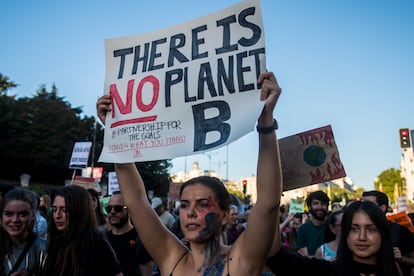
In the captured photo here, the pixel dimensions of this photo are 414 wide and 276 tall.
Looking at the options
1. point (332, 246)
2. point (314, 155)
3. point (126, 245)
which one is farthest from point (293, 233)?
point (314, 155)

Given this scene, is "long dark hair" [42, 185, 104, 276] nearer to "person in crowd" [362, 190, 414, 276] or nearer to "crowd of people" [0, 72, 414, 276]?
"crowd of people" [0, 72, 414, 276]

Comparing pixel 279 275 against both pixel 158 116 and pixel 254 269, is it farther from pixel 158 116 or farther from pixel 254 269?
pixel 158 116

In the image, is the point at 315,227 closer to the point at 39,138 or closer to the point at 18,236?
the point at 18,236

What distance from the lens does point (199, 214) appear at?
2379 millimetres

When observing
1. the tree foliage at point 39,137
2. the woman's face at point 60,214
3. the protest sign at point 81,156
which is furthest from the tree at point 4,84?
the woman's face at point 60,214

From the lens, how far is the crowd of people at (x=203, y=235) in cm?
221

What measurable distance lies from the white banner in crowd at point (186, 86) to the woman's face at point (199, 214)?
0.81ft

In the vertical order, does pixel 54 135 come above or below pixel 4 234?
above

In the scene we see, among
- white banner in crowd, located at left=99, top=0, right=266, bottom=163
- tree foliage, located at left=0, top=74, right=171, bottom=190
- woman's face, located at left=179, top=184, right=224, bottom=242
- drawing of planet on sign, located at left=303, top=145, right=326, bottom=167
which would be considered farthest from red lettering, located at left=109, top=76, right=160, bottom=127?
tree foliage, located at left=0, top=74, right=171, bottom=190

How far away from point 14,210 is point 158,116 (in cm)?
164

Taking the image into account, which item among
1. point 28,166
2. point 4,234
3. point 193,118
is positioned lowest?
point 4,234

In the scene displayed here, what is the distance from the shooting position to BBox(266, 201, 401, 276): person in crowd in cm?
260

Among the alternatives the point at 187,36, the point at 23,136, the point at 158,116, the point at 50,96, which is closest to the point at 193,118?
the point at 158,116

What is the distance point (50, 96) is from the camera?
52.9m
